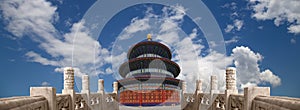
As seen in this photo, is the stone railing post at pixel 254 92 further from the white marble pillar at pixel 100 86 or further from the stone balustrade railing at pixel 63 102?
the white marble pillar at pixel 100 86

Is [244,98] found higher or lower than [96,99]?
higher

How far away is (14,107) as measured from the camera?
13.3 feet

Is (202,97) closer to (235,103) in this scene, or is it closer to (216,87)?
(216,87)

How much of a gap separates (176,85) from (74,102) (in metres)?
21.3

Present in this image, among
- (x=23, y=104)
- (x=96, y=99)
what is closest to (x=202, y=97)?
(x=96, y=99)

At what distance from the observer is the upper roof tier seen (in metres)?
31.7

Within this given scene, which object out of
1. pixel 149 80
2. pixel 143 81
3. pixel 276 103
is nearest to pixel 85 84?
pixel 276 103

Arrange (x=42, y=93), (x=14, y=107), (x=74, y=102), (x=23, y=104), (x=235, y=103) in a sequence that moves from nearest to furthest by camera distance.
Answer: (x=14, y=107), (x=23, y=104), (x=42, y=93), (x=235, y=103), (x=74, y=102)

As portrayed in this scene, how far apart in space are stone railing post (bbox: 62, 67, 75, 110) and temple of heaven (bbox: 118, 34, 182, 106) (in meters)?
16.6

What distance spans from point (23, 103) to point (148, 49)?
27739mm

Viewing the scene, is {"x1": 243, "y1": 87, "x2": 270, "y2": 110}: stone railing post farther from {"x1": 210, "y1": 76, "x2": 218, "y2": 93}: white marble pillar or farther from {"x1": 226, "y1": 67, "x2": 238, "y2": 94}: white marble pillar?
{"x1": 210, "y1": 76, "x2": 218, "y2": 93}: white marble pillar

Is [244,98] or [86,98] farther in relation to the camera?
[86,98]

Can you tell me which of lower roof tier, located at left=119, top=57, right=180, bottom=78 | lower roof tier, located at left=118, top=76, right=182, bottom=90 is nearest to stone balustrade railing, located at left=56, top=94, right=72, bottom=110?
lower roof tier, located at left=118, top=76, right=182, bottom=90

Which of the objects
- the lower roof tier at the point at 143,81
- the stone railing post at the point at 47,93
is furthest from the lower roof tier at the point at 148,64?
the stone railing post at the point at 47,93
